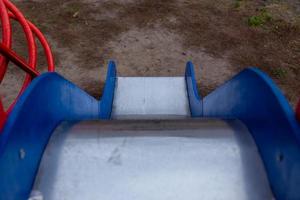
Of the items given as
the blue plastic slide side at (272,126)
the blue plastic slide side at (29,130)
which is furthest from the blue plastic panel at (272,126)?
the blue plastic slide side at (29,130)

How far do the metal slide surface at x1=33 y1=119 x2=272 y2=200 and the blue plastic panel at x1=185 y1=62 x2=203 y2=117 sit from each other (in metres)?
0.72

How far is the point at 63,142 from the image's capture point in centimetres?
86

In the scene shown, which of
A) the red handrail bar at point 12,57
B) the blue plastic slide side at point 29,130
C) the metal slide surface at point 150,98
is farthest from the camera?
the metal slide surface at point 150,98

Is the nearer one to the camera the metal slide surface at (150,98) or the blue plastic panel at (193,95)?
the blue plastic panel at (193,95)

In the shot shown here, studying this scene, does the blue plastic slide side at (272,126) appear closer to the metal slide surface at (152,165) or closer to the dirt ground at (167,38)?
the metal slide surface at (152,165)

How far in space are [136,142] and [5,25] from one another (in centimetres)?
60

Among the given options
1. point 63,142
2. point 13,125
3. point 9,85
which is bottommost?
point 9,85

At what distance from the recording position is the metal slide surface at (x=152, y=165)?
0.75 metres

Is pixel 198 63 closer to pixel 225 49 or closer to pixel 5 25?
pixel 225 49

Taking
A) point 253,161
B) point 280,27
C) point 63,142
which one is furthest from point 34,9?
point 253,161

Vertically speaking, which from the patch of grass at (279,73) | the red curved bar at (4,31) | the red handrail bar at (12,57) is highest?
the red curved bar at (4,31)

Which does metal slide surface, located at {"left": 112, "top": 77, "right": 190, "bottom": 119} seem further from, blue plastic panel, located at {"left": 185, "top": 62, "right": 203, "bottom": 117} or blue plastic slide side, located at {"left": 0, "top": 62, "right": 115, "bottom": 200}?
blue plastic slide side, located at {"left": 0, "top": 62, "right": 115, "bottom": 200}

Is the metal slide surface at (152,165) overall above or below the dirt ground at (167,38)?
above

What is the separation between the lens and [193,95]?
5.75 feet
